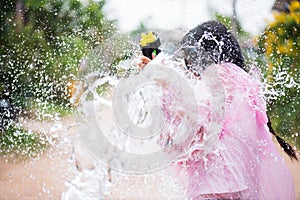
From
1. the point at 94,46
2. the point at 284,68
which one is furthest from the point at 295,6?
the point at 94,46

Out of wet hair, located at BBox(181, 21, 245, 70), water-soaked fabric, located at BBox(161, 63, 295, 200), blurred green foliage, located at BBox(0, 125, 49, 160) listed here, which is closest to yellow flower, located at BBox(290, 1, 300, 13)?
blurred green foliage, located at BBox(0, 125, 49, 160)

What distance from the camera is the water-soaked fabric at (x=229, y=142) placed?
5.47 ft

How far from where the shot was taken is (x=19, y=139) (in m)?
4.73

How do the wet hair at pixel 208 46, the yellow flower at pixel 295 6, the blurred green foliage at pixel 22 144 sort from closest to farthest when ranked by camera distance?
1. the wet hair at pixel 208 46
2. the yellow flower at pixel 295 6
3. the blurred green foliage at pixel 22 144

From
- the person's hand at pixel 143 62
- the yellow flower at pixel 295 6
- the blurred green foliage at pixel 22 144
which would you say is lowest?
the person's hand at pixel 143 62

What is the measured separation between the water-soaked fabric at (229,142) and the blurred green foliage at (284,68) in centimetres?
271

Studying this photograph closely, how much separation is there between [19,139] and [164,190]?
5.98 ft

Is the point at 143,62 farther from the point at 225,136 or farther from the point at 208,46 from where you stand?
the point at 225,136

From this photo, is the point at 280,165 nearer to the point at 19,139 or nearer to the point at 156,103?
the point at 156,103

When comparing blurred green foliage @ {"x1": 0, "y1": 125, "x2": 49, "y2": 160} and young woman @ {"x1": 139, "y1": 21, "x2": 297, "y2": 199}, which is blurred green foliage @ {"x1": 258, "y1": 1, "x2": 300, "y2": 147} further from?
young woman @ {"x1": 139, "y1": 21, "x2": 297, "y2": 199}

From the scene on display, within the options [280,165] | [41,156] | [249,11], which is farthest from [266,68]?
[280,165]

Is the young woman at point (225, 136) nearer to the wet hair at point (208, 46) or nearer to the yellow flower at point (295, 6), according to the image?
the wet hair at point (208, 46)

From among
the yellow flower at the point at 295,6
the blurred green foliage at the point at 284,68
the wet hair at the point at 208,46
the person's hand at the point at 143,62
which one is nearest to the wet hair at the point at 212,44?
the wet hair at the point at 208,46

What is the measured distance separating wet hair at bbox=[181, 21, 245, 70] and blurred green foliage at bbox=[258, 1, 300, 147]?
2.61 m
